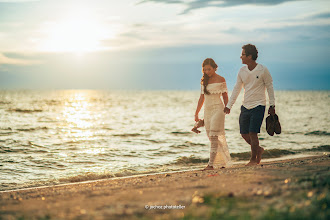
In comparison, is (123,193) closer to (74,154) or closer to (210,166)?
(210,166)

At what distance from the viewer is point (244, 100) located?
7.20m

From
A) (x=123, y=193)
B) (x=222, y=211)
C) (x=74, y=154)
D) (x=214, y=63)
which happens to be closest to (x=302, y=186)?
(x=222, y=211)

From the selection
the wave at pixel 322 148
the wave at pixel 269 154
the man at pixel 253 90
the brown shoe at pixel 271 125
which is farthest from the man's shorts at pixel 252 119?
the wave at pixel 322 148

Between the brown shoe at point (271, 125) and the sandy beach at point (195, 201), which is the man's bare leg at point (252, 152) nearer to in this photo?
the brown shoe at point (271, 125)

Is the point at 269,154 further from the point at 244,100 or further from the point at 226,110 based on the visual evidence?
the point at 226,110

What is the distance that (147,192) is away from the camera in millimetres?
4867

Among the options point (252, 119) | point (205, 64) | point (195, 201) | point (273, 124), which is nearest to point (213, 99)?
point (205, 64)

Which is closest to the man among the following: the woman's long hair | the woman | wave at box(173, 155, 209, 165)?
the woman

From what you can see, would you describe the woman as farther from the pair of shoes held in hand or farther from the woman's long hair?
the pair of shoes held in hand

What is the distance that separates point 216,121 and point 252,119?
78cm

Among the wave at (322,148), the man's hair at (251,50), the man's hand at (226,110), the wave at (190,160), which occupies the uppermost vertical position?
the man's hair at (251,50)

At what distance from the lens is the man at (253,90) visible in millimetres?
6992

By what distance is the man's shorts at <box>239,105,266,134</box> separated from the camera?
23.0ft

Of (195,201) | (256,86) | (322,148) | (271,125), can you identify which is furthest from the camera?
(322,148)
